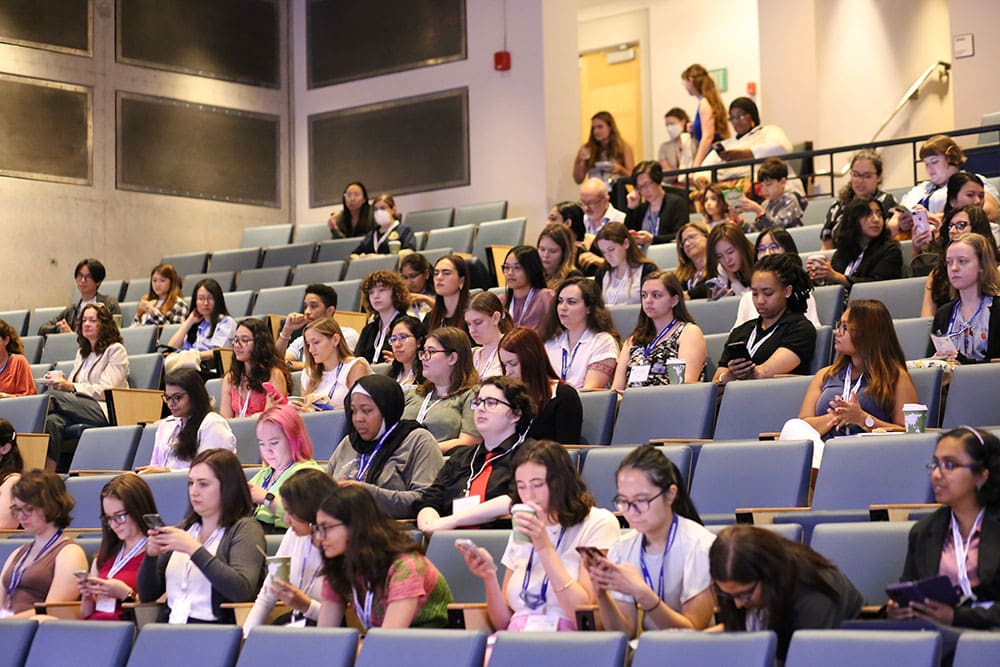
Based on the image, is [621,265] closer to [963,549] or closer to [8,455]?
[8,455]

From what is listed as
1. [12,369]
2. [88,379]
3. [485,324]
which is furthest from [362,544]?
[12,369]

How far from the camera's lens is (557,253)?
18.9 ft

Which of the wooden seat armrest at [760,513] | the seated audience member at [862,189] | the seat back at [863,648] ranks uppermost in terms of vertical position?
the seated audience member at [862,189]

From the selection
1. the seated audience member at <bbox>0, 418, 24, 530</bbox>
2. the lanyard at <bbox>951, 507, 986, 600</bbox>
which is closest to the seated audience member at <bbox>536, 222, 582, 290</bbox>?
the seated audience member at <bbox>0, 418, 24, 530</bbox>

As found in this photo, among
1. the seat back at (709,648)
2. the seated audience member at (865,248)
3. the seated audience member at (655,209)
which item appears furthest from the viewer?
the seated audience member at (655,209)

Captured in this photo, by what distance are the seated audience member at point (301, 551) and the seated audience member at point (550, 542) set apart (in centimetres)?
47

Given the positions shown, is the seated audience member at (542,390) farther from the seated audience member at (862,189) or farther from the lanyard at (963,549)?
the seated audience member at (862,189)

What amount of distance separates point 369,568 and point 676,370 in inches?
63.0

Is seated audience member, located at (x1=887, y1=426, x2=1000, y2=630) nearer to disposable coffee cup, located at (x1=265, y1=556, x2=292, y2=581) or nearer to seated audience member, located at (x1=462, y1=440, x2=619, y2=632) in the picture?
seated audience member, located at (x1=462, y1=440, x2=619, y2=632)

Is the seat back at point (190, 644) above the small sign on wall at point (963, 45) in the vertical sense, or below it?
below

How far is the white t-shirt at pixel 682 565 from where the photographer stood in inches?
111

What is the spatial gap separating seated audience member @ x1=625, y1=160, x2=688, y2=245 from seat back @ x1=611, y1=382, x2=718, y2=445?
2.70 metres

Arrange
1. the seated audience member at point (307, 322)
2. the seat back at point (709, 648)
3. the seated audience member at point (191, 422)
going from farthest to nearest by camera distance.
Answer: the seated audience member at point (307, 322), the seated audience member at point (191, 422), the seat back at point (709, 648)

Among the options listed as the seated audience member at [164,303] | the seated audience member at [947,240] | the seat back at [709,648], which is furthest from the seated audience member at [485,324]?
the seated audience member at [164,303]
